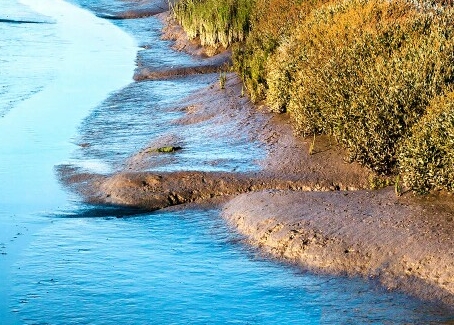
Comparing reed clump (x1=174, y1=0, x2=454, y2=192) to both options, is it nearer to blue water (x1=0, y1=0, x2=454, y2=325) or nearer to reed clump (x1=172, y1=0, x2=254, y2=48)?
blue water (x1=0, y1=0, x2=454, y2=325)

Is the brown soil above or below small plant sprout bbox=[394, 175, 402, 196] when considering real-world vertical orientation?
below

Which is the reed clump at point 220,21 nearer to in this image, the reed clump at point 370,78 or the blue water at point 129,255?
the blue water at point 129,255

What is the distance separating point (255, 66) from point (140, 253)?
24.8 ft

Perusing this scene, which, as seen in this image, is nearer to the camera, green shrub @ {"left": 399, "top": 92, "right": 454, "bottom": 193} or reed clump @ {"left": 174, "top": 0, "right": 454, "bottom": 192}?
green shrub @ {"left": 399, "top": 92, "right": 454, "bottom": 193}

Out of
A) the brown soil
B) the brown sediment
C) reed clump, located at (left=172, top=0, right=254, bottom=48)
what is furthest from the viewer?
reed clump, located at (left=172, top=0, right=254, bottom=48)

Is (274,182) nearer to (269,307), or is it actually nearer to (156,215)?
(156,215)

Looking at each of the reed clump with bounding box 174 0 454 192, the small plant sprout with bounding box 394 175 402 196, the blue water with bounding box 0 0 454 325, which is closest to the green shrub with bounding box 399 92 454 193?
the reed clump with bounding box 174 0 454 192

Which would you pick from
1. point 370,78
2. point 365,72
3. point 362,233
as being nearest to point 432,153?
point 362,233

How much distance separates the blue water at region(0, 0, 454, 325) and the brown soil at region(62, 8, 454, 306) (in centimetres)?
26

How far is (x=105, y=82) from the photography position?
23.0 meters

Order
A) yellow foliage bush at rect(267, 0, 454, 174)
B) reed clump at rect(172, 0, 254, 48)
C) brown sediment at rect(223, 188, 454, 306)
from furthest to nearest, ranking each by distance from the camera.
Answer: reed clump at rect(172, 0, 254, 48) → yellow foliage bush at rect(267, 0, 454, 174) → brown sediment at rect(223, 188, 454, 306)

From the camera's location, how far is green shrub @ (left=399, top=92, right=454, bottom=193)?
9930 mm

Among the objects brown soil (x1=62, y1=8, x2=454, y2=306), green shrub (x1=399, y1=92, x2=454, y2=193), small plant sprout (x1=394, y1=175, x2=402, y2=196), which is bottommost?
brown soil (x1=62, y1=8, x2=454, y2=306)

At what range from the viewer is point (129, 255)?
1012 centimetres
